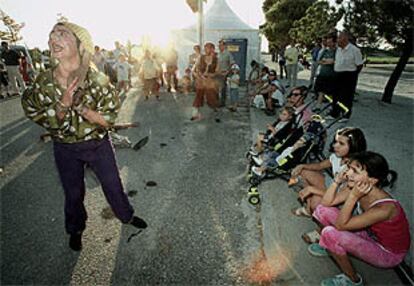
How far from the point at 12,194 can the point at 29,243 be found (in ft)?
4.39

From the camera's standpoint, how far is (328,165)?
3.22 meters

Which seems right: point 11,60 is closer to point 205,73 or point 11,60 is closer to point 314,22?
point 205,73

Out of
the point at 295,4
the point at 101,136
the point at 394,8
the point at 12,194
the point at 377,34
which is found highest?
the point at 295,4

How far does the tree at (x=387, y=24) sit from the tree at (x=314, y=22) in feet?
93.7

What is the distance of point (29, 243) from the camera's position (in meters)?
2.94

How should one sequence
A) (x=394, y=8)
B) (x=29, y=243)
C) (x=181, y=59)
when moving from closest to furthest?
1. (x=29, y=243)
2. (x=394, y=8)
3. (x=181, y=59)

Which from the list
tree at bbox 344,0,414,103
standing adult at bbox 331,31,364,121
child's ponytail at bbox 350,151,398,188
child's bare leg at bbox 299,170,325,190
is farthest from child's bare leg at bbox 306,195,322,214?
tree at bbox 344,0,414,103

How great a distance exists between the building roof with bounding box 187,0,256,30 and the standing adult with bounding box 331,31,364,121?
7213mm

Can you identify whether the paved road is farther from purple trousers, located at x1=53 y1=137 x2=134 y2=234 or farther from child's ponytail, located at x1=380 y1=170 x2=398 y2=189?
child's ponytail, located at x1=380 y1=170 x2=398 y2=189

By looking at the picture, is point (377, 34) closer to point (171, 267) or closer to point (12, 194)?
Answer: point (171, 267)

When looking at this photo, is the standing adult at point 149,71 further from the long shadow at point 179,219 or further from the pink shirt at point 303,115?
the pink shirt at point 303,115

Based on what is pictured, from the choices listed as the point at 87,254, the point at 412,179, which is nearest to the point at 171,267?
the point at 87,254

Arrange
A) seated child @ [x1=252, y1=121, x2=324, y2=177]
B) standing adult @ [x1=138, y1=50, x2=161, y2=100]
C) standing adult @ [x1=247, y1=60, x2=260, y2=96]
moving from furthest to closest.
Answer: standing adult @ [x1=247, y1=60, x2=260, y2=96], standing adult @ [x1=138, y1=50, x2=161, y2=100], seated child @ [x1=252, y1=121, x2=324, y2=177]

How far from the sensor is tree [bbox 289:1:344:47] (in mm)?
36438
